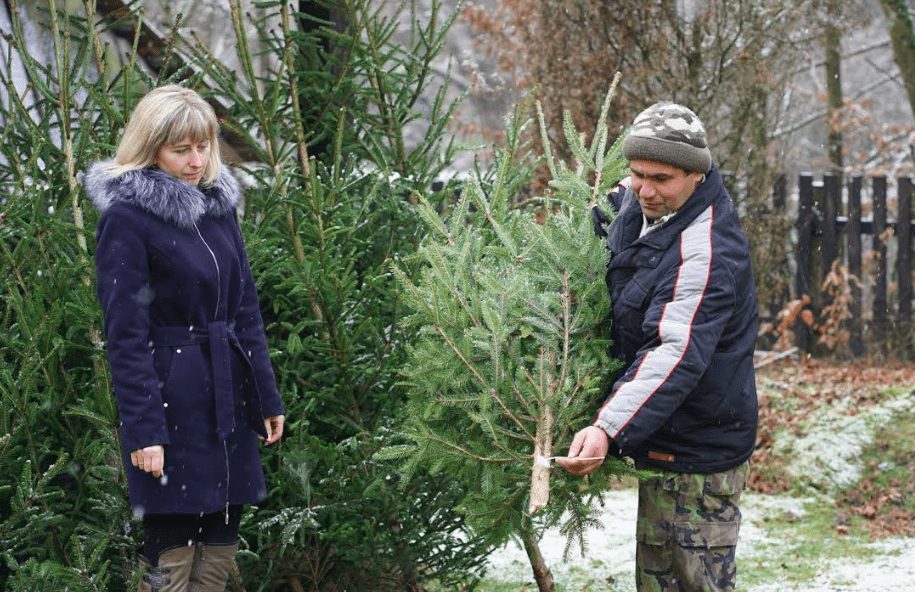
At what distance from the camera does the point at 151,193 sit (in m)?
3.15

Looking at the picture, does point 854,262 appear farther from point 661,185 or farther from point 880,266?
point 661,185

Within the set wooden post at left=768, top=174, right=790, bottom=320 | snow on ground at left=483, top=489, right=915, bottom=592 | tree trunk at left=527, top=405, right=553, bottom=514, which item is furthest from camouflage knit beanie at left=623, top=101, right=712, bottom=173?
wooden post at left=768, top=174, right=790, bottom=320

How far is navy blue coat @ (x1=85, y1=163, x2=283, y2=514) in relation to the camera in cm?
308

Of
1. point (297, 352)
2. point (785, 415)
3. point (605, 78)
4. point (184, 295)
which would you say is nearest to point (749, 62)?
point (605, 78)

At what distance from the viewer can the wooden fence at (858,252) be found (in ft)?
32.6

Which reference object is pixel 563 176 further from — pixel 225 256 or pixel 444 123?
pixel 225 256

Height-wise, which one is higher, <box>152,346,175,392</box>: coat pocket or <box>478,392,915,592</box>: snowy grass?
<box>152,346,175,392</box>: coat pocket

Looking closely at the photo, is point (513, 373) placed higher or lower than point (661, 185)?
lower

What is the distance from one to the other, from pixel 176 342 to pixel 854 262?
838 cm

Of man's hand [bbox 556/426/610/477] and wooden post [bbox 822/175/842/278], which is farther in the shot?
wooden post [bbox 822/175/842/278]

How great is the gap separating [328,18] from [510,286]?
1821 mm

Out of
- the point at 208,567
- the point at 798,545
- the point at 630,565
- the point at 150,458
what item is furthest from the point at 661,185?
the point at 798,545

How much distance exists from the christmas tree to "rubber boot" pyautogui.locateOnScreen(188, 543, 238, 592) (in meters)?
0.65

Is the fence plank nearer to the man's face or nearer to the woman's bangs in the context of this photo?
the man's face
